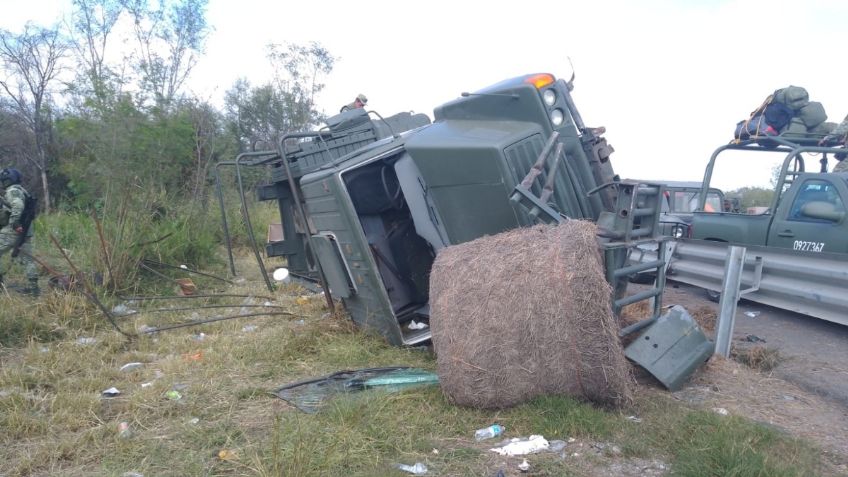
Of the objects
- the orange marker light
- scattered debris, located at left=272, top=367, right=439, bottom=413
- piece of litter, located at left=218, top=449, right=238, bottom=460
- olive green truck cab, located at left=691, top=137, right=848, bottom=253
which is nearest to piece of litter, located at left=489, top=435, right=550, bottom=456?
scattered debris, located at left=272, top=367, right=439, bottom=413

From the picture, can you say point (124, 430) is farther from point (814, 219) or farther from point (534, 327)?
point (814, 219)

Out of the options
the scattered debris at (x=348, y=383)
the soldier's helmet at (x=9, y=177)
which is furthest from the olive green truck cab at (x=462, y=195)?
the soldier's helmet at (x=9, y=177)

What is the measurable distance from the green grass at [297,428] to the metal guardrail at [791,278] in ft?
8.59

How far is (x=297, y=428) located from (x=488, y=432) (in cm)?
104

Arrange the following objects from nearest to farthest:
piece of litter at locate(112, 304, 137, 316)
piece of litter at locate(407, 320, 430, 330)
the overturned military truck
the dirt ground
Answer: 1. the dirt ground
2. the overturned military truck
3. piece of litter at locate(407, 320, 430, 330)
4. piece of litter at locate(112, 304, 137, 316)

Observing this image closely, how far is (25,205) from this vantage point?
25.3ft

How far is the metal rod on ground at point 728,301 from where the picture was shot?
4734 millimetres

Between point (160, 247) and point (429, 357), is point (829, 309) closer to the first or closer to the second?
point (429, 357)

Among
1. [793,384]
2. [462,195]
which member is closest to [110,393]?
[462,195]

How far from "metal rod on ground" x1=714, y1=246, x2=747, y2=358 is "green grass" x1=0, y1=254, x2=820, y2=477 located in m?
Result: 1.23

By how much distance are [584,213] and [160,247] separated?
632 cm

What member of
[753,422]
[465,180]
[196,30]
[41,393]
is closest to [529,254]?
[465,180]

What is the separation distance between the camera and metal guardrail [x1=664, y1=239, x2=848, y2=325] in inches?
213

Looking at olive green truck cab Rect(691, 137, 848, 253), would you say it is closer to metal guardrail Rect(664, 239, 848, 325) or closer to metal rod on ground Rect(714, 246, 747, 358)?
metal guardrail Rect(664, 239, 848, 325)
